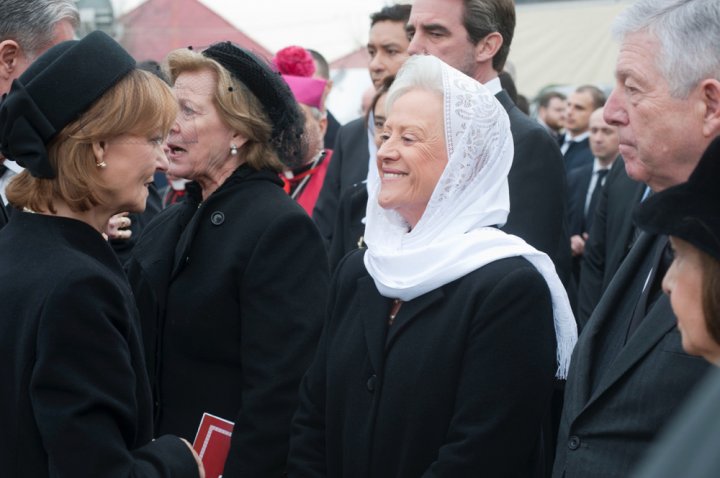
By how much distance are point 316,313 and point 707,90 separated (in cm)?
154

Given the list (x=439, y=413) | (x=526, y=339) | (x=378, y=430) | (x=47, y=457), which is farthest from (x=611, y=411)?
(x=47, y=457)

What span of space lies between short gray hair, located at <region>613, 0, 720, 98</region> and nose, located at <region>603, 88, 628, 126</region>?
0.63 ft

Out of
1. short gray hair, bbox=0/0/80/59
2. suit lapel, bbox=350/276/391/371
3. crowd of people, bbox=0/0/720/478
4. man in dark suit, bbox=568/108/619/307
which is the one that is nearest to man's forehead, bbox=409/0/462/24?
crowd of people, bbox=0/0/720/478

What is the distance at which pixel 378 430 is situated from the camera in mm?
2861

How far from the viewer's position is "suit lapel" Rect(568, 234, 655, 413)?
2.75m

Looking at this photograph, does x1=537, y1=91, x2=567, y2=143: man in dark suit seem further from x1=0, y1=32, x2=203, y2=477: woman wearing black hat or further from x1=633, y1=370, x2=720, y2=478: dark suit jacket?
x1=633, y1=370, x2=720, y2=478: dark suit jacket

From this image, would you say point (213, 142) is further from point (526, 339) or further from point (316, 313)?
point (526, 339)

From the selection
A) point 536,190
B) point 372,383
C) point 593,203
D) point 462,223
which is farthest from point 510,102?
point 593,203

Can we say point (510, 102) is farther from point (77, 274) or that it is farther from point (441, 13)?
point (77, 274)

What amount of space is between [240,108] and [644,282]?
163 cm

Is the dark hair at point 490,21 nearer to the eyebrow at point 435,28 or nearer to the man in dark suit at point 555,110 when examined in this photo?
the eyebrow at point 435,28

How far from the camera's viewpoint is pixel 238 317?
3412mm

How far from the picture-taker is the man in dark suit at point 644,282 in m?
2.48

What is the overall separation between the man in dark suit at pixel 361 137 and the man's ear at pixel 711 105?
10.2 ft
